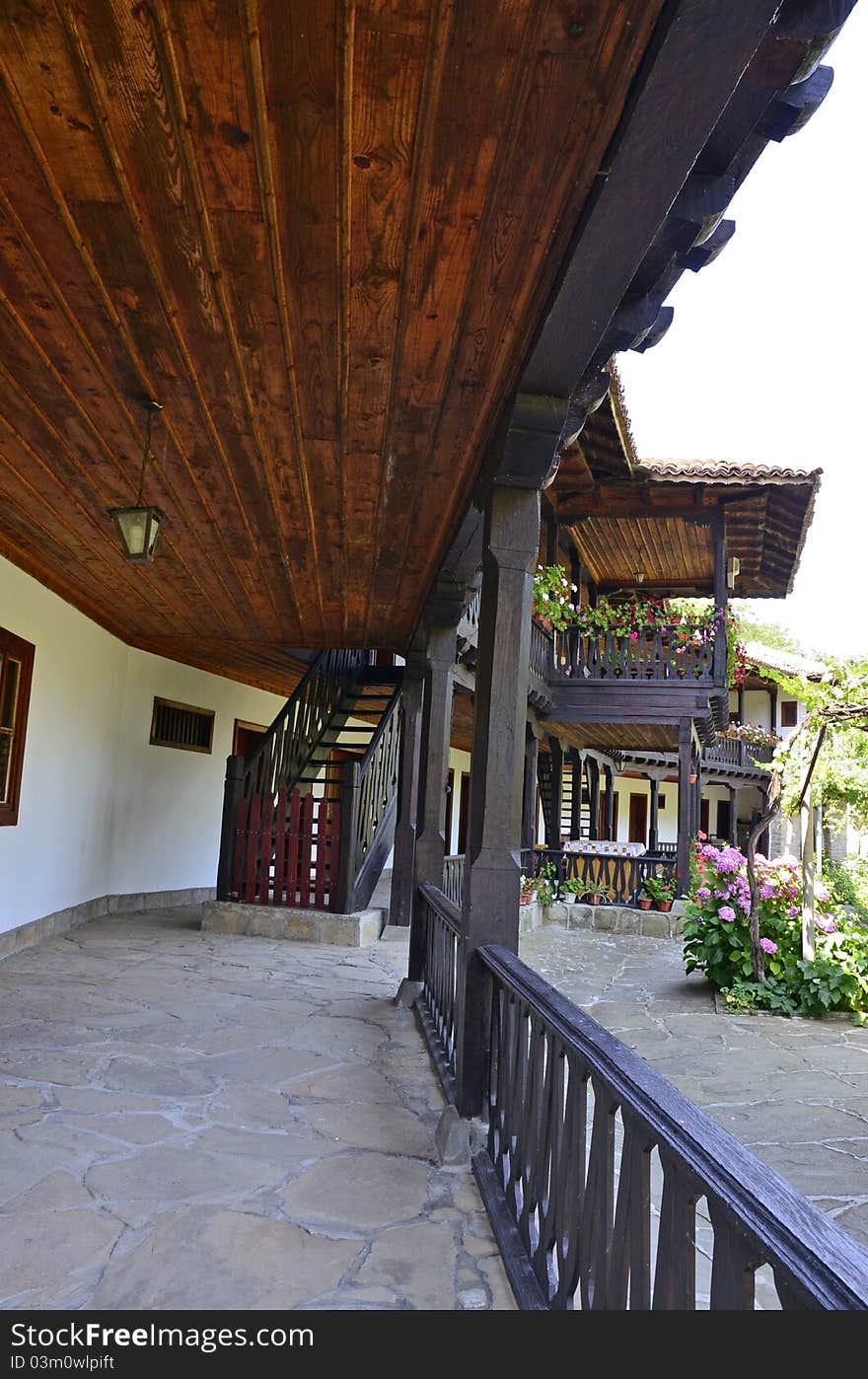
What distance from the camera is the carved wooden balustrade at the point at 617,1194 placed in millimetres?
1137

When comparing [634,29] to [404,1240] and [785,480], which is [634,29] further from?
[785,480]

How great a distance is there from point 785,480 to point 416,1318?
9765mm

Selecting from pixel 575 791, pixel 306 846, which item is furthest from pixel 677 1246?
pixel 575 791

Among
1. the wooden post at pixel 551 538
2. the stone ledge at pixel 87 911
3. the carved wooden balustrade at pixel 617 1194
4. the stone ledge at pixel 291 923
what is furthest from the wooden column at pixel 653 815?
the carved wooden balustrade at pixel 617 1194

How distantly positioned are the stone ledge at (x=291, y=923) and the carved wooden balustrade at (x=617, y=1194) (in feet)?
15.7

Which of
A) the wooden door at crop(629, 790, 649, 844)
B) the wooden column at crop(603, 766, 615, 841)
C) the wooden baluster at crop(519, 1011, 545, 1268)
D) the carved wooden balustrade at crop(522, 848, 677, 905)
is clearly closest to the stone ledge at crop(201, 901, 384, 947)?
the carved wooden balustrade at crop(522, 848, 677, 905)

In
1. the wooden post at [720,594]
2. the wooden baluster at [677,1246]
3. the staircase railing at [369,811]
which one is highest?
the wooden post at [720,594]

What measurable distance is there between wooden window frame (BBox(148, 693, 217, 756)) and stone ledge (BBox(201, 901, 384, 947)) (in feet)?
7.27

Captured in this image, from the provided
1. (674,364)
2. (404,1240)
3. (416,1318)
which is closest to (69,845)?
(404,1240)

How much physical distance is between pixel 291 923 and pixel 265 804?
1.17 metres

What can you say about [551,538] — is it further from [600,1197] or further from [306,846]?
[600,1197]

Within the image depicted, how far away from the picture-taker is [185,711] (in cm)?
1043

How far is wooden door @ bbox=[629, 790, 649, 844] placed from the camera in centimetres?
2822

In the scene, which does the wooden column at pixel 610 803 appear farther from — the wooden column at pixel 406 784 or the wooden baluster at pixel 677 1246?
the wooden baluster at pixel 677 1246
